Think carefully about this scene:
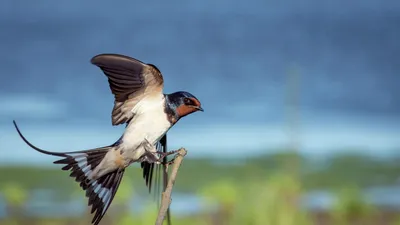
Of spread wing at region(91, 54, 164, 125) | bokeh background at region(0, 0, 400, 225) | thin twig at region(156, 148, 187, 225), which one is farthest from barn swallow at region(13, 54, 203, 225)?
bokeh background at region(0, 0, 400, 225)

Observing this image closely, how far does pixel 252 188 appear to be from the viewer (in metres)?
7.10

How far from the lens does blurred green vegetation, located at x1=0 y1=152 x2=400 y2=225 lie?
22.5 ft

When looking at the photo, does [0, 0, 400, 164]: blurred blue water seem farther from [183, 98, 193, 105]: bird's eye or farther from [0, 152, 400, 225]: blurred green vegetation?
→ [183, 98, 193, 105]: bird's eye

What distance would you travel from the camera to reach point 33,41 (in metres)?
17.5

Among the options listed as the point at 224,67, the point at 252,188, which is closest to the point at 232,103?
the point at 224,67

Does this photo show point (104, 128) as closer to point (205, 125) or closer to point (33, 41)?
point (205, 125)

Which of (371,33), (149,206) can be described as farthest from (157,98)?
(371,33)

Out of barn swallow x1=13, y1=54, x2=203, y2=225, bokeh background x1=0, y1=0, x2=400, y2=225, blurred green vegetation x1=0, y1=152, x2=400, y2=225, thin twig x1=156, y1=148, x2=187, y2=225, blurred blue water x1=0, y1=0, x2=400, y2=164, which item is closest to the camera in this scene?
thin twig x1=156, y1=148, x2=187, y2=225

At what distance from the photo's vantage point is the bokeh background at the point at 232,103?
8617 millimetres

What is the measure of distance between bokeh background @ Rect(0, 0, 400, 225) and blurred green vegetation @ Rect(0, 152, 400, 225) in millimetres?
17

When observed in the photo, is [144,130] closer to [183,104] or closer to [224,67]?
[183,104]

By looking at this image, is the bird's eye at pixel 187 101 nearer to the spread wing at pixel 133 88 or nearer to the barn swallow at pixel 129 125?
Answer: the barn swallow at pixel 129 125

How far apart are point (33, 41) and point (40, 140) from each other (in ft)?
22.2

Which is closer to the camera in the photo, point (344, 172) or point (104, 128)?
point (344, 172)
